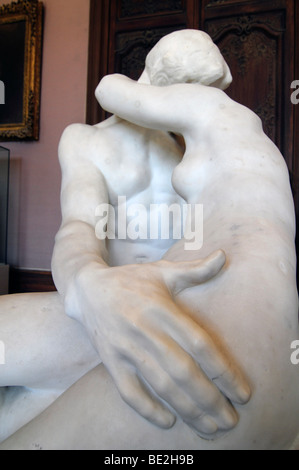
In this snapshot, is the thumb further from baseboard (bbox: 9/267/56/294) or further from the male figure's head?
baseboard (bbox: 9/267/56/294)

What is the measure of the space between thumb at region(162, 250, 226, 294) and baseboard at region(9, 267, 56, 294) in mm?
2249

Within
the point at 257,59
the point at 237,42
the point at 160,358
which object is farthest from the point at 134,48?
the point at 160,358

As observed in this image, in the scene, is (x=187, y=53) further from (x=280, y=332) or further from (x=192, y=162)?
(x=280, y=332)

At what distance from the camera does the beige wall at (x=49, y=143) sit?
2648mm

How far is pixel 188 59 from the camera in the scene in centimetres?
86

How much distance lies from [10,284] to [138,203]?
2.11 m

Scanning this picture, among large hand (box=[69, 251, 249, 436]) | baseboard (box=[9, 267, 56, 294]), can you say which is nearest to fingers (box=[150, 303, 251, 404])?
large hand (box=[69, 251, 249, 436])

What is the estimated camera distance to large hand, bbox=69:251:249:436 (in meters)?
0.45

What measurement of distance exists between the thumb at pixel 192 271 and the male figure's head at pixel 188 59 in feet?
1.65

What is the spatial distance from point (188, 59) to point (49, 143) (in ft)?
6.72

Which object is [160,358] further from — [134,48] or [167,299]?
[134,48]

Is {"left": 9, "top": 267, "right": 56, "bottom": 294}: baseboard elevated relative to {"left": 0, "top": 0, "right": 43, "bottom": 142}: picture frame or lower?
lower

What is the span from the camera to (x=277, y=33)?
2.27 m

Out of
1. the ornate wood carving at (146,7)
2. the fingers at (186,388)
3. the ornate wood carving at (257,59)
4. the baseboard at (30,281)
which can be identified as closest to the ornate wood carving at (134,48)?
the ornate wood carving at (146,7)
